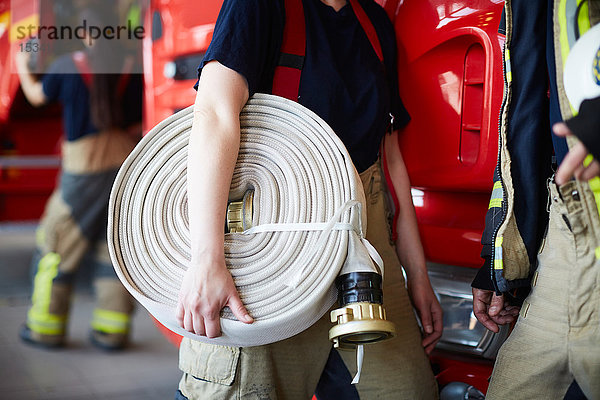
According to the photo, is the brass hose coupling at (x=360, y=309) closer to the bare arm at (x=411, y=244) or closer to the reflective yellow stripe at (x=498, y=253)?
the reflective yellow stripe at (x=498, y=253)

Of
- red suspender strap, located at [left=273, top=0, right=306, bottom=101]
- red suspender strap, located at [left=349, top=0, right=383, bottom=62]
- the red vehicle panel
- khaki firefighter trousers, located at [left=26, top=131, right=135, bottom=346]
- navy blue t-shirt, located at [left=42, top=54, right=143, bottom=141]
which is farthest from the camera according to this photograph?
the red vehicle panel

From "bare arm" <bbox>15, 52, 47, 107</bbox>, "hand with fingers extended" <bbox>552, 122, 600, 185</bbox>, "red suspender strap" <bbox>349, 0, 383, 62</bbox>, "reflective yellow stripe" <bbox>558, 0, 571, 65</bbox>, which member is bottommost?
"hand with fingers extended" <bbox>552, 122, 600, 185</bbox>

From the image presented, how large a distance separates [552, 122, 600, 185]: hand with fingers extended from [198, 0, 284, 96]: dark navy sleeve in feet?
1.94

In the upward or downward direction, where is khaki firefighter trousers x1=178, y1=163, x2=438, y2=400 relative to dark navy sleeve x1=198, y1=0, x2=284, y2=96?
downward

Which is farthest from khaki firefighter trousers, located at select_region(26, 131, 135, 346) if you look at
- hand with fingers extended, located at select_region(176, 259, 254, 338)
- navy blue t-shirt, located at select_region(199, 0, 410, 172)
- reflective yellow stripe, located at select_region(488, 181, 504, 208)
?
reflective yellow stripe, located at select_region(488, 181, 504, 208)

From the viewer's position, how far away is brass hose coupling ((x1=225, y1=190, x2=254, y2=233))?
1333mm

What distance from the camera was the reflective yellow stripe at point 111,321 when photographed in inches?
139

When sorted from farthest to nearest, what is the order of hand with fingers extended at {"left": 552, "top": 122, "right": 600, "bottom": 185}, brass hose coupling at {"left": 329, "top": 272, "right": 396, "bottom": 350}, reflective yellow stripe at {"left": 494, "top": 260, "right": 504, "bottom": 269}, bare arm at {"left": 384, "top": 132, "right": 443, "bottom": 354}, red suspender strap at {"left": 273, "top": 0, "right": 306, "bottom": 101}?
bare arm at {"left": 384, "top": 132, "right": 443, "bottom": 354}, red suspender strap at {"left": 273, "top": 0, "right": 306, "bottom": 101}, reflective yellow stripe at {"left": 494, "top": 260, "right": 504, "bottom": 269}, brass hose coupling at {"left": 329, "top": 272, "right": 396, "bottom": 350}, hand with fingers extended at {"left": 552, "top": 122, "right": 600, "bottom": 185}

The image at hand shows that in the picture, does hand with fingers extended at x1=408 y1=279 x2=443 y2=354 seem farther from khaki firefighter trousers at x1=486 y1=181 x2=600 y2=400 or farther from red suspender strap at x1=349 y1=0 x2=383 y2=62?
red suspender strap at x1=349 y1=0 x2=383 y2=62

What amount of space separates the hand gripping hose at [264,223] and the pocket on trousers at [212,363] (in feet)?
0.29

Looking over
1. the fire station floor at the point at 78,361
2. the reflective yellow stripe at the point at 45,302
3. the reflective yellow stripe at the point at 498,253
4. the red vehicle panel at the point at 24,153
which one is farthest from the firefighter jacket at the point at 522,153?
the red vehicle panel at the point at 24,153

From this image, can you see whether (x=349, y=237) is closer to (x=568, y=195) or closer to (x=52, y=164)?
(x=568, y=195)

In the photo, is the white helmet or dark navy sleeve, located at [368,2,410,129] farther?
dark navy sleeve, located at [368,2,410,129]

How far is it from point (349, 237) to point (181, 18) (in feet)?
4.48
